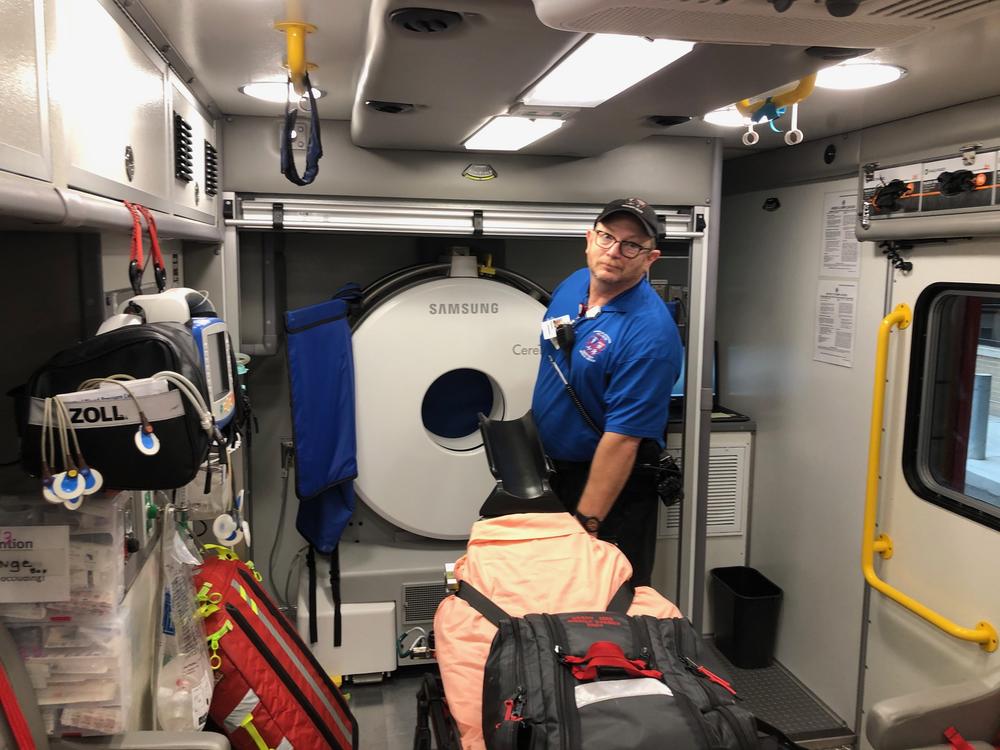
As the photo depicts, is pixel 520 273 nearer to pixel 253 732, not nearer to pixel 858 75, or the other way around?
pixel 858 75

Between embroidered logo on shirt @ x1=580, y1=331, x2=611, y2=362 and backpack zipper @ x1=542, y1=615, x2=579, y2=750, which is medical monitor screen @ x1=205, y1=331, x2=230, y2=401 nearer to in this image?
backpack zipper @ x1=542, y1=615, x2=579, y2=750

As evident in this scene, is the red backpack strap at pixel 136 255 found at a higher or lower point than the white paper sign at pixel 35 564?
higher

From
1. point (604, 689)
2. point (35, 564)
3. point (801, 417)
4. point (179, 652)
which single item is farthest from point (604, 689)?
point (801, 417)

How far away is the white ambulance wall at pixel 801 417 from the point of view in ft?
10.1

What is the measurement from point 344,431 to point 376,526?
0.56m

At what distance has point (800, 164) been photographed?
11.1 ft

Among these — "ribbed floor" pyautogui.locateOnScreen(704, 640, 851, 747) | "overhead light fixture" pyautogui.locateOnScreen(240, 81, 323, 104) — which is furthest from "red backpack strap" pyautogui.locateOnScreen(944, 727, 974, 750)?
"overhead light fixture" pyautogui.locateOnScreen(240, 81, 323, 104)

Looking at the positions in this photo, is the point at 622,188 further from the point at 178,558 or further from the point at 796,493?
the point at 178,558

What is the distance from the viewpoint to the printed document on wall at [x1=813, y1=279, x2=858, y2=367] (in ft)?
10.1

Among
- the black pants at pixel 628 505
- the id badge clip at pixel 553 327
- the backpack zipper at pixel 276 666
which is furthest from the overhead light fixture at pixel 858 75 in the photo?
the backpack zipper at pixel 276 666

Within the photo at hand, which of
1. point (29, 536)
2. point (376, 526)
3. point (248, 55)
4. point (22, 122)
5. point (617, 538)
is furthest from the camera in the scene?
point (376, 526)


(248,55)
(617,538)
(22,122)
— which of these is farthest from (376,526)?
(22,122)

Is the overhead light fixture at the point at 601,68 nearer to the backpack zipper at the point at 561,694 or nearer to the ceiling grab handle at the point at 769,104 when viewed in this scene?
the ceiling grab handle at the point at 769,104

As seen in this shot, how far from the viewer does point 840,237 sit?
10.4 ft
